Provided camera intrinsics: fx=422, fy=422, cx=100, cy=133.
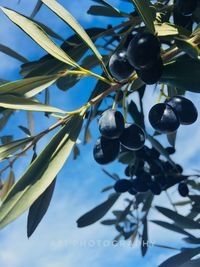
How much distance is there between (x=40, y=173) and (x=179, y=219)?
0.88 meters

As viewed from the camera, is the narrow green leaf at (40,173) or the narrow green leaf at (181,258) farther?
the narrow green leaf at (181,258)

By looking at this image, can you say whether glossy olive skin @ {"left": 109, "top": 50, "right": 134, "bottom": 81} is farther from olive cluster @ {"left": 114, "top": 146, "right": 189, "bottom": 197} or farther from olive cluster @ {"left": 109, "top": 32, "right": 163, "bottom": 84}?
olive cluster @ {"left": 114, "top": 146, "right": 189, "bottom": 197}

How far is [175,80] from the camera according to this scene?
0.90 m

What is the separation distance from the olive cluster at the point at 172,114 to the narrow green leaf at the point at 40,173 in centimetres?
17

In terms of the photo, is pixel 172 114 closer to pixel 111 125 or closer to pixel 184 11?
pixel 111 125

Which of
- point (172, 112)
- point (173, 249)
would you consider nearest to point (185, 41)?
point (172, 112)

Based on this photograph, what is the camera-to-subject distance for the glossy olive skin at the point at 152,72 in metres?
0.82

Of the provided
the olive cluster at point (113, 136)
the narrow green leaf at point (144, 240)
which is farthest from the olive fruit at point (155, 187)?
the olive cluster at point (113, 136)

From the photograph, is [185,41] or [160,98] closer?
[185,41]

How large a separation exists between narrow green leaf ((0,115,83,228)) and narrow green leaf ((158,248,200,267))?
27.6 inches

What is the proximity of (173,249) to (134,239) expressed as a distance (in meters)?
0.63

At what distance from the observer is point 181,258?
57.4 inches

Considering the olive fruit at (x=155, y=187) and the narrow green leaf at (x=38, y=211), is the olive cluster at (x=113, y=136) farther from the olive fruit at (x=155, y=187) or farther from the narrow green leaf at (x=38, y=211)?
the olive fruit at (x=155, y=187)

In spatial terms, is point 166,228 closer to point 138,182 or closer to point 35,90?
point 138,182
